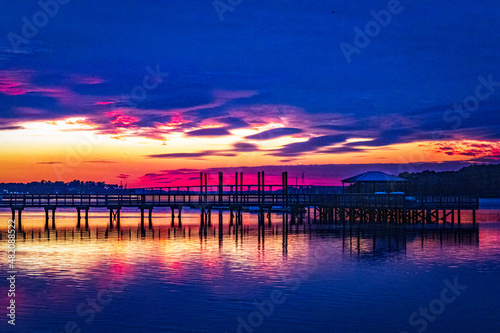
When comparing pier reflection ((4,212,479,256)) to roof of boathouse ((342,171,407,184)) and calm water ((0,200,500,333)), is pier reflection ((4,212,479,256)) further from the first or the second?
roof of boathouse ((342,171,407,184))

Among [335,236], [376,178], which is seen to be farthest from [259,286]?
[376,178]

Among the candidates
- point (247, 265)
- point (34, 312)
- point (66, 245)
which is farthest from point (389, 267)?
point (66, 245)

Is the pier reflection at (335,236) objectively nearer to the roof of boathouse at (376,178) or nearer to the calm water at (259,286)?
the calm water at (259,286)

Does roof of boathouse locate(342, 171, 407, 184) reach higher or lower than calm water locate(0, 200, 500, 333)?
higher

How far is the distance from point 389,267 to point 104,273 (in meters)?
14.1

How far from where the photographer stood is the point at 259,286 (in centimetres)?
2416

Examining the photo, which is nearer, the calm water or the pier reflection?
the calm water

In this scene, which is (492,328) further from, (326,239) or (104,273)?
(326,239)

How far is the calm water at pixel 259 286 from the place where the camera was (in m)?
18.7

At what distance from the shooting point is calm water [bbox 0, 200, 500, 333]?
1869cm

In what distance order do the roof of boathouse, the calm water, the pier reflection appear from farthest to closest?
the roof of boathouse, the pier reflection, the calm water

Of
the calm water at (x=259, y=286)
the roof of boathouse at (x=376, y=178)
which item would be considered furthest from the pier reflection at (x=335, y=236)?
the roof of boathouse at (x=376, y=178)

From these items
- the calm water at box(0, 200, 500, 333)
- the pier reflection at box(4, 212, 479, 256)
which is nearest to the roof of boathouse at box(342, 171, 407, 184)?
the pier reflection at box(4, 212, 479, 256)

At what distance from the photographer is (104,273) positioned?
2802cm
